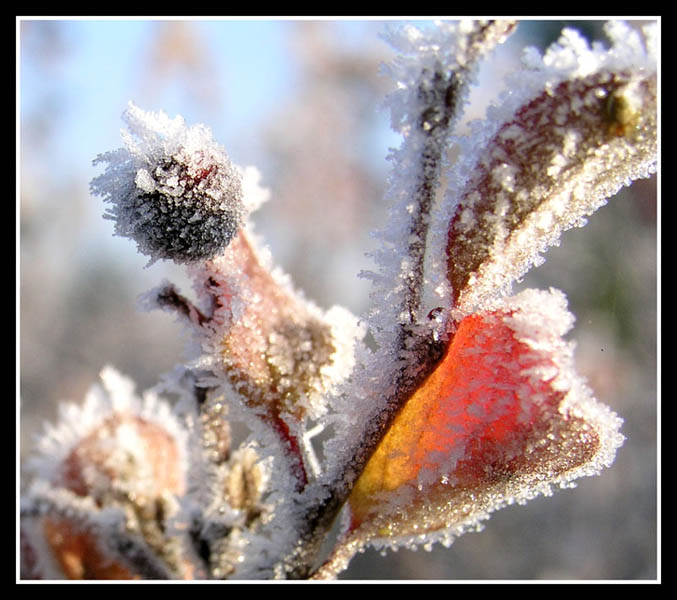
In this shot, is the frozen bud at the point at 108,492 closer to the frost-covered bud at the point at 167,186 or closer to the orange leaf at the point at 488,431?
the orange leaf at the point at 488,431

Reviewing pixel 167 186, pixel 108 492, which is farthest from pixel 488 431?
pixel 108 492

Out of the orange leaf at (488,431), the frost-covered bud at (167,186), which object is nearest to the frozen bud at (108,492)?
the orange leaf at (488,431)

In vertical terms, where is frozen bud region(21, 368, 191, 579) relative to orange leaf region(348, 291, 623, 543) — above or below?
above

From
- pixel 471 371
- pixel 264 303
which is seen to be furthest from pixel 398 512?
pixel 264 303

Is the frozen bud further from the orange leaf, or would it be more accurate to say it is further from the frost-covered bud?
Answer: the frost-covered bud

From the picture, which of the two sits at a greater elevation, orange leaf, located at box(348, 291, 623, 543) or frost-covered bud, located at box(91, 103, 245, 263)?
frost-covered bud, located at box(91, 103, 245, 263)

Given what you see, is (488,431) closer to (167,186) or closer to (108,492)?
(167,186)

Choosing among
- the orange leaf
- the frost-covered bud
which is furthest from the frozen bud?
the frost-covered bud

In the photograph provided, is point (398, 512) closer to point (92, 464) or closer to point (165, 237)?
point (165, 237)

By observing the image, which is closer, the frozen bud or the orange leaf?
the orange leaf
